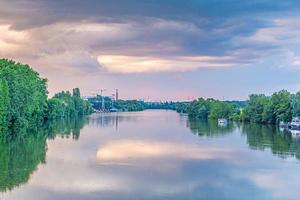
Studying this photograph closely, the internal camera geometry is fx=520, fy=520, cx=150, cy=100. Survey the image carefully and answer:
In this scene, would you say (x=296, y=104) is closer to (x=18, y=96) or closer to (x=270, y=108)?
(x=270, y=108)

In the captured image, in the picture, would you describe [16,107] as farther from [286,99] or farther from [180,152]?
[286,99]

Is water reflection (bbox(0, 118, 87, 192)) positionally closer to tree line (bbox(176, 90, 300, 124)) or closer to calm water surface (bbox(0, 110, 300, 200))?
calm water surface (bbox(0, 110, 300, 200))

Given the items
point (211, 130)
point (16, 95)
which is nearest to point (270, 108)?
point (211, 130)

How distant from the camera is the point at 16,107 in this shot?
62.8 metres

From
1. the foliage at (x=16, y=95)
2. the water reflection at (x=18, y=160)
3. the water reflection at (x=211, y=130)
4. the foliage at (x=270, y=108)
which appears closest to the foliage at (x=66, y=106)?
the foliage at (x=16, y=95)

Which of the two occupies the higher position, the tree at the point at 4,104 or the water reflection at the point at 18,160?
the tree at the point at 4,104

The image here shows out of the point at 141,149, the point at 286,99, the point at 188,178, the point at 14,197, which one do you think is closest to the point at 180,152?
the point at 141,149

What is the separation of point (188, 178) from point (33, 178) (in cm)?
791

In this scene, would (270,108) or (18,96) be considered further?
(270,108)

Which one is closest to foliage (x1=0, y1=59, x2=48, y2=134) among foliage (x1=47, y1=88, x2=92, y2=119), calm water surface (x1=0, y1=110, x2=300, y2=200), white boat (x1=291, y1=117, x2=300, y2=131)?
calm water surface (x1=0, y1=110, x2=300, y2=200)

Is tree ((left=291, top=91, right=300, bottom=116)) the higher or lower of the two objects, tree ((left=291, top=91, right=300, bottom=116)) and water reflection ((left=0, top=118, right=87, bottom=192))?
the higher

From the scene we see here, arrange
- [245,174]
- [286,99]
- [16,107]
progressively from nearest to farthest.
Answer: [245,174] < [16,107] < [286,99]

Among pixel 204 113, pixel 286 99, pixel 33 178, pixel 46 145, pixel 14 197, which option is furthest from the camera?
pixel 204 113

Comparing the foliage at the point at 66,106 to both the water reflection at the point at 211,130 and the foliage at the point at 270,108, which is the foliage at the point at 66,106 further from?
the foliage at the point at 270,108
